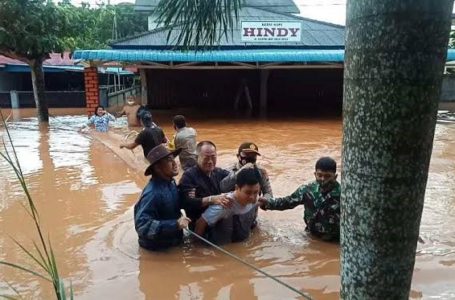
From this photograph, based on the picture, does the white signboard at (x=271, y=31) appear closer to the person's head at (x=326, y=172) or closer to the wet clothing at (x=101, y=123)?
the wet clothing at (x=101, y=123)

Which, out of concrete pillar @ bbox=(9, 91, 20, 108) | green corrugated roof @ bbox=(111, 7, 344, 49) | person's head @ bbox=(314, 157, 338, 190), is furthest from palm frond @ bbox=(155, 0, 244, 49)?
concrete pillar @ bbox=(9, 91, 20, 108)

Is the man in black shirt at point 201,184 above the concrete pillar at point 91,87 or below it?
below

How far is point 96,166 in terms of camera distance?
909 cm

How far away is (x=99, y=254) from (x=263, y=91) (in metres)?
16.3

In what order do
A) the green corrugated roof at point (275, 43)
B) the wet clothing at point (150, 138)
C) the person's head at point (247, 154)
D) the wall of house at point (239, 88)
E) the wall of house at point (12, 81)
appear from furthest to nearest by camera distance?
1. the wall of house at point (12, 81)
2. the wall of house at point (239, 88)
3. the green corrugated roof at point (275, 43)
4. the wet clothing at point (150, 138)
5. the person's head at point (247, 154)

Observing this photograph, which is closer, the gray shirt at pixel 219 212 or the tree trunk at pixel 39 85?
the gray shirt at pixel 219 212

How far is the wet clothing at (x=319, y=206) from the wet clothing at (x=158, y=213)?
0.95 m

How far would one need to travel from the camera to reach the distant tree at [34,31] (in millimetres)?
14523

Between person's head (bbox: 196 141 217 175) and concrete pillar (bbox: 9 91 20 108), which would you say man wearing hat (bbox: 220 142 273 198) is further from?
concrete pillar (bbox: 9 91 20 108)

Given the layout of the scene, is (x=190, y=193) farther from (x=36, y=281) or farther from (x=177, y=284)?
(x=36, y=281)

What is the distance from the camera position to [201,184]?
4.68 meters

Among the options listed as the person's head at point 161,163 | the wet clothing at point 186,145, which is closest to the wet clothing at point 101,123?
the wet clothing at point 186,145

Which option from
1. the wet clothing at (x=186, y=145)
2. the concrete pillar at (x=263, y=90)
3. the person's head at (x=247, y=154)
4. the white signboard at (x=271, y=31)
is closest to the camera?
the person's head at (x=247, y=154)

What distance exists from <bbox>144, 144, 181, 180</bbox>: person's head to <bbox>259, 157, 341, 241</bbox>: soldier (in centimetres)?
98
